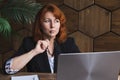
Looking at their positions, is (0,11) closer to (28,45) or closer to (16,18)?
(16,18)

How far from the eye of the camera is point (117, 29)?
338 cm

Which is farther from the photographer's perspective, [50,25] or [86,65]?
[50,25]

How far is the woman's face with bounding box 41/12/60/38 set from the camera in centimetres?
214

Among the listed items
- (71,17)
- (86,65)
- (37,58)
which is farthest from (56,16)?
(71,17)

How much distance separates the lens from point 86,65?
1.38 meters

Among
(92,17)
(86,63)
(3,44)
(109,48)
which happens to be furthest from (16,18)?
(86,63)

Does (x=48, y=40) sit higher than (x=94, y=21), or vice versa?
(x=94, y=21)

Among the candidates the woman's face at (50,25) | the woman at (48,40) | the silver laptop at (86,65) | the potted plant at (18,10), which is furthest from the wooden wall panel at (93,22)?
the silver laptop at (86,65)

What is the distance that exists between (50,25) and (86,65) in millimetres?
806

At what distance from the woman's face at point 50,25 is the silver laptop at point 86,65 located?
30.1 inches

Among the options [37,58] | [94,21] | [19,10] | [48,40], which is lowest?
[37,58]

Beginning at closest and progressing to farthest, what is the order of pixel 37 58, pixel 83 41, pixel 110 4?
pixel 37 58 < pixel 110 4 < pixel 83 41

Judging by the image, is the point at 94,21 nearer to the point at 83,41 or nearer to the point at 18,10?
the point at 83,41

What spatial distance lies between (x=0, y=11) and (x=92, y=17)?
3.45ft
